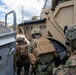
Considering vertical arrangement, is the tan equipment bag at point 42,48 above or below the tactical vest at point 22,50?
above

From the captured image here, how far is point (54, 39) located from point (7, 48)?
178 cm

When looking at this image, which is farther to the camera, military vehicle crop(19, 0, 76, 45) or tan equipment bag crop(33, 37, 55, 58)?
military vehicle crop(19, 0, 76, 45)

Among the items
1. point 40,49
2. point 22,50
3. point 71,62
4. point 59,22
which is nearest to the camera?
point 71,62

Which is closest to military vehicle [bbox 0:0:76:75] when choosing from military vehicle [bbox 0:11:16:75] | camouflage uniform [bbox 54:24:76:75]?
military vehicle [bbox 0:11:16:75]

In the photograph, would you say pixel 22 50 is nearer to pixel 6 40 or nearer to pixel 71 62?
pixel 6 40

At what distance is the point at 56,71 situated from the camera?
189cm

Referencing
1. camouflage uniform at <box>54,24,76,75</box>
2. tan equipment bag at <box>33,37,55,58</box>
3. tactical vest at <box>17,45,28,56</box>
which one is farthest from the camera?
tactical vest at <box>17,45,28,56</box>

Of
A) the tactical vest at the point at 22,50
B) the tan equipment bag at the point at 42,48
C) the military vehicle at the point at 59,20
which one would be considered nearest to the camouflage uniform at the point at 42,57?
the tan equipment bag at the point at 42,48

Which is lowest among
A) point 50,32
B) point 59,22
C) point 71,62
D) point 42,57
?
point 42,57

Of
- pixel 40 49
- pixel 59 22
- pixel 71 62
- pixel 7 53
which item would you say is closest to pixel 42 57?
pixel 40 49

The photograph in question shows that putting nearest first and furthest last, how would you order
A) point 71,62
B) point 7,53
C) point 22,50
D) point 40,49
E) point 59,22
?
point 71,62 < point 7,53 < point 40,49 < point 59,22 < point 22,50

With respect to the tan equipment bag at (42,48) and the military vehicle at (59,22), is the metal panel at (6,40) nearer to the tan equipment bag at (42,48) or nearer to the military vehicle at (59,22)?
the tan equipment bag at (42,48)

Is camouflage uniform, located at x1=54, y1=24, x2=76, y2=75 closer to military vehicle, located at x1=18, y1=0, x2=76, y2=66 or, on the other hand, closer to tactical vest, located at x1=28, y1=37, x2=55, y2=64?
tactical vest, located at x1=28, y1=37, x2=55, y2=64

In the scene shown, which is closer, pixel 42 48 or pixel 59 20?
pixel 42 48
